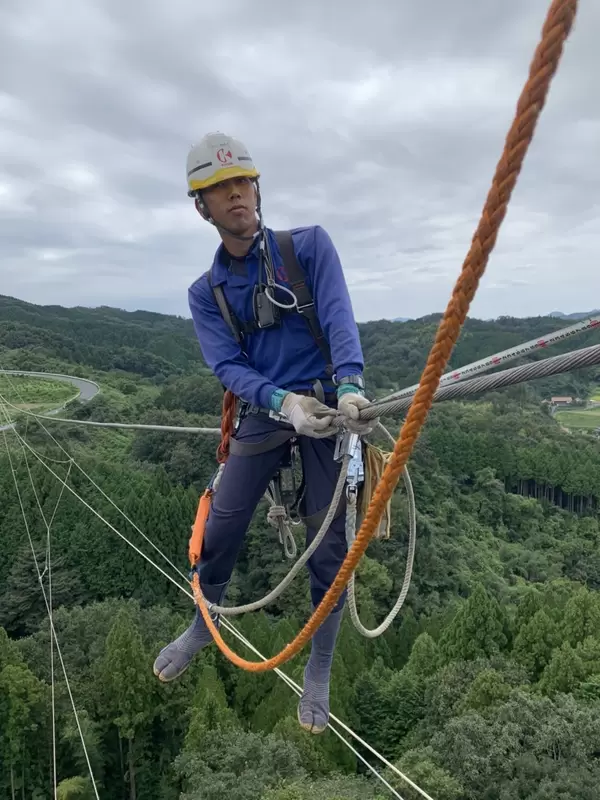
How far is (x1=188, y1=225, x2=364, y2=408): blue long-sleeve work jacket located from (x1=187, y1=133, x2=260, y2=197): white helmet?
14.1 inches

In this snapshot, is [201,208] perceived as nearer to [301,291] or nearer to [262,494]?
[301,291]

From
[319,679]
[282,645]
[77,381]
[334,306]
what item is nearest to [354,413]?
[334,306]

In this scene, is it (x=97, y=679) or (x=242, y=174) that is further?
(x=97, y=679)

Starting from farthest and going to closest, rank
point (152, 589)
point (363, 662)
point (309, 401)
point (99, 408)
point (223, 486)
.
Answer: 1. point (99, 408)
2. point (152, 589)
3. point (363, 662)
4. point (223, 486)
5. point (309, 401)

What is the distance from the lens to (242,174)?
2869 millimetres

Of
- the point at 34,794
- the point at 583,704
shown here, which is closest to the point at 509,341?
the point at 583,704

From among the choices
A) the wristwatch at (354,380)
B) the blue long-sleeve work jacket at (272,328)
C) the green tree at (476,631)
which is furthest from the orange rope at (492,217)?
the green tree at (476,631)

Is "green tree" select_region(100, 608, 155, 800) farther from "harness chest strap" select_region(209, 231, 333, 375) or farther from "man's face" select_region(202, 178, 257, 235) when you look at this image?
"man's face" select_region(202, 178, 257, 235)

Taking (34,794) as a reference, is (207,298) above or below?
above

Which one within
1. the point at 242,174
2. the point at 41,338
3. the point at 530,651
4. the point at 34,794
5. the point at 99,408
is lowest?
the point at 34,794

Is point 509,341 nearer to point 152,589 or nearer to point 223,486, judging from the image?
point 152,589

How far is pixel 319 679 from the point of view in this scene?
348 centimetres

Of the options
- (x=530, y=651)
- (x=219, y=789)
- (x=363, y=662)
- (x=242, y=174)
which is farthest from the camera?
(x=363, y=662)

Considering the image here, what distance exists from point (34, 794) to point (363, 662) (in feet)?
40.4
